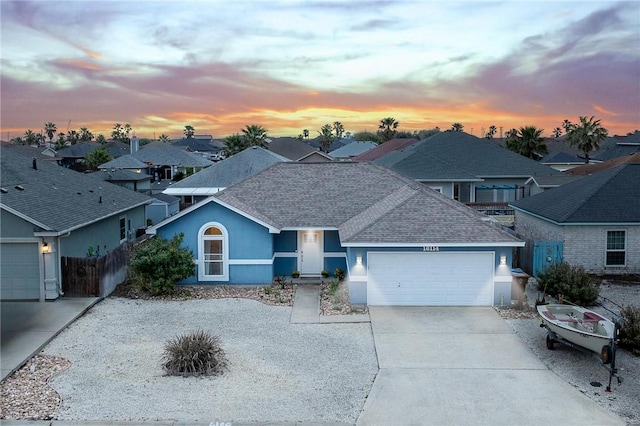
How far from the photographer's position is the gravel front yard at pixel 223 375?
11.2 metres

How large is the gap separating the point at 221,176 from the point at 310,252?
52.8 ft

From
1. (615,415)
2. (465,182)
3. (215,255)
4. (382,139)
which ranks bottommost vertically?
(615,415)

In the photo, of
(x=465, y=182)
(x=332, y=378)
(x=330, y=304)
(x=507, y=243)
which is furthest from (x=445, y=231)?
(x=465, y=182)

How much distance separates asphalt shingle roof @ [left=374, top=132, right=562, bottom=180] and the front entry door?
702 inches

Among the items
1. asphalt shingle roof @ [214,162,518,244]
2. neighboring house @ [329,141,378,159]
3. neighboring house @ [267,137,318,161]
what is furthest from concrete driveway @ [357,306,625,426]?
neighboring house @ [267,137,318,161]

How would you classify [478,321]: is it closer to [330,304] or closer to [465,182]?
[330,304]

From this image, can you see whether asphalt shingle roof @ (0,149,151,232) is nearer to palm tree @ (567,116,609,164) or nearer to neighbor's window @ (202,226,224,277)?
neighbor's window @ (202,226,224,277)

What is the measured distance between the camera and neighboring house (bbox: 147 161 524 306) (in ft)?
62.2

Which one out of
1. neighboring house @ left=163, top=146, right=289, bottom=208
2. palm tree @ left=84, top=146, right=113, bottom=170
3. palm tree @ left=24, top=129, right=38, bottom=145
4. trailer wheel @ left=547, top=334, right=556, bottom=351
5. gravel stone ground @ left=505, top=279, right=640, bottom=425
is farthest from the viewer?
palm tree @ left=24, top=129, right=38, bottom=145

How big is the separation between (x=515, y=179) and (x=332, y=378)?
32.2 metres

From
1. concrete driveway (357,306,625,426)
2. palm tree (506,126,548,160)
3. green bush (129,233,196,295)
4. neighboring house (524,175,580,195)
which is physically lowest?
concrete driveway (357,306,625,426)

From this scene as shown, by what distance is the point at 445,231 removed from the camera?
1906 centimetres

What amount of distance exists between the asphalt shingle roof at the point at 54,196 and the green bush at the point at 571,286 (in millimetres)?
Result: 17107

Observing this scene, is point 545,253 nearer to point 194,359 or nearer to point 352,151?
point 194,359
